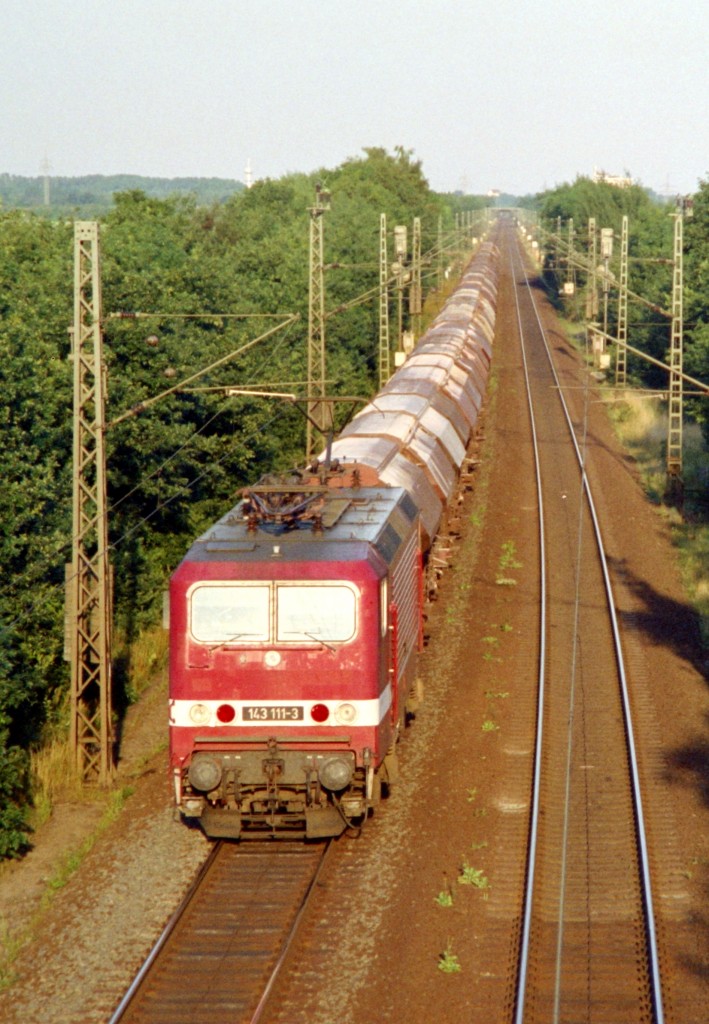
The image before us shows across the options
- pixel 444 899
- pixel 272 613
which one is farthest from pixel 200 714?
pixel 444 899

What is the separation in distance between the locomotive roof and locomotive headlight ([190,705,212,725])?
1679mm

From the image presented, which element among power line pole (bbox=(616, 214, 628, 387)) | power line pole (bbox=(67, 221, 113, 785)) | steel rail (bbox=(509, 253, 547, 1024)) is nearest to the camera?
steel rail (bbox=(509, 253, 547, 1024))

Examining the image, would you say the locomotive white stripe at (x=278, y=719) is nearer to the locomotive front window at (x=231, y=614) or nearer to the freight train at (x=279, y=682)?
the freight train at (x=279, y=682)

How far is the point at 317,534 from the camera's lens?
15039mm

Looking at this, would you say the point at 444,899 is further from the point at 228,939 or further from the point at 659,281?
the point at 659,281

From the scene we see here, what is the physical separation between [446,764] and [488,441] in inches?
1071

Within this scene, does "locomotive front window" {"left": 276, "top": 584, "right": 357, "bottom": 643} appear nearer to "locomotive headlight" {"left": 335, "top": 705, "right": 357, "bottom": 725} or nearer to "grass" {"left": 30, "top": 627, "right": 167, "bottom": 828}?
"locomotive headlight" {"left": 335, "top": 705, "right": 357, "bottom": 725}

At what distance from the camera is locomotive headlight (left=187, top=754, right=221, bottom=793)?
14.0 meters

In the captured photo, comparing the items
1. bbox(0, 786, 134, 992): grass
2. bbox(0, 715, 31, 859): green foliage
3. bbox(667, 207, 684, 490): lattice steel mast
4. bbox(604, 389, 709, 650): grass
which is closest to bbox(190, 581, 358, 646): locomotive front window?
bbox(0, 786, 134, 992): grass

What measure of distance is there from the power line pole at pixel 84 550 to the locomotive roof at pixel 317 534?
93.0 inches

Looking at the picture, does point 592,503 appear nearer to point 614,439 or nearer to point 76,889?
point 614,439

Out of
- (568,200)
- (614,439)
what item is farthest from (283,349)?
(568,200)

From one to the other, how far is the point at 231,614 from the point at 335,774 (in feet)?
6.97

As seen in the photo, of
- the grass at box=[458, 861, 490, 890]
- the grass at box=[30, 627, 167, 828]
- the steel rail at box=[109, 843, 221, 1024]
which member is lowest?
the grass at box=[30, 627, 167, 828]
